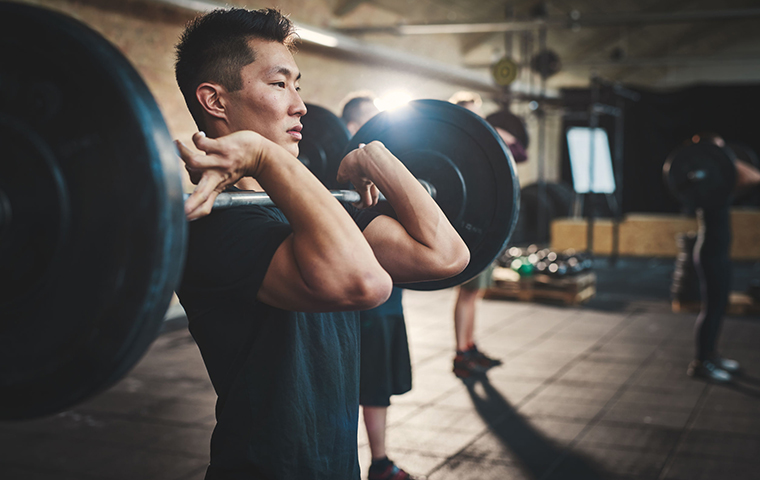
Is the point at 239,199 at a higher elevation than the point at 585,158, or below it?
higher

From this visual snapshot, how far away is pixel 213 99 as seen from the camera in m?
0.96

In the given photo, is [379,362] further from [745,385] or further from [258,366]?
[745,385]

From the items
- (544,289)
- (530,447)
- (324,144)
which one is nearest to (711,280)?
(530,447)

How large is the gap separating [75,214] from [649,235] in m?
9.07

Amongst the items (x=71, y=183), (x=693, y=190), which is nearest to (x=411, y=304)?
(x=693, y=190)

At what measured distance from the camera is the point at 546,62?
7.35 m

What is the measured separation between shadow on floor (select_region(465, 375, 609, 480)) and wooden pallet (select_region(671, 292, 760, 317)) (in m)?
→ 2.74

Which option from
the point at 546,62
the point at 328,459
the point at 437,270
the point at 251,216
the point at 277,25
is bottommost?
the point at 328,459

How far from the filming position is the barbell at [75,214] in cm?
59

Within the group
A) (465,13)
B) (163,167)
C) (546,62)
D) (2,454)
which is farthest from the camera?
(465,13)

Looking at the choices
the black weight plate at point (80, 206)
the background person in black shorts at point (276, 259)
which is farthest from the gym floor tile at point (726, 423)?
the black weight plate at point (80, 206)

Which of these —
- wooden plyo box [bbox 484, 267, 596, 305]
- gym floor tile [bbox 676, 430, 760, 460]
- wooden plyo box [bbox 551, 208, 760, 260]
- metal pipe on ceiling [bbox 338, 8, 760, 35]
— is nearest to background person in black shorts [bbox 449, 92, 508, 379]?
gym floor tile [bbox 676, 430, 760, 460]

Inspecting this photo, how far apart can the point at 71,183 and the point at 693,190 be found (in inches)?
128

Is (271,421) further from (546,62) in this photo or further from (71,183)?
(546,62)
